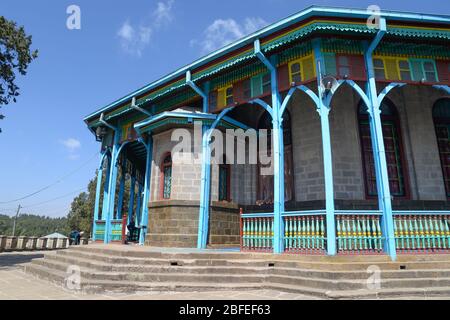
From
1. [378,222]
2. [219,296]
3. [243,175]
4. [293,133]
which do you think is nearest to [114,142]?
[243,175]

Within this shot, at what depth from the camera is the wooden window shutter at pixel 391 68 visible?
777 centimetres

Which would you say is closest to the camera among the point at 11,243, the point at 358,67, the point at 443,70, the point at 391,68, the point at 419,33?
the point at 419,33

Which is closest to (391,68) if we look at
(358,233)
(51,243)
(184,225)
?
(358,233)

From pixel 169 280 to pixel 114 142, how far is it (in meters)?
8.67

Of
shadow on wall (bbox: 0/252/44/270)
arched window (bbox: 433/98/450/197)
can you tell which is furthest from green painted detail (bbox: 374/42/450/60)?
shadow on wall (bbox: 0/252/44/270)

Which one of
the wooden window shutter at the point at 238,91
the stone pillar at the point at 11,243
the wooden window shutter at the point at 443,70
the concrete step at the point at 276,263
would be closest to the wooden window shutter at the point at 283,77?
the wooden window shutter at the point at 238,91

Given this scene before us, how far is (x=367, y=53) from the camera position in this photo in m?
7.61

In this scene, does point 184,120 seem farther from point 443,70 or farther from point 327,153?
point 443,70

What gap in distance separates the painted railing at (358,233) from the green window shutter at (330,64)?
11.1ft

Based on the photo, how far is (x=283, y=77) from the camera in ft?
26.9

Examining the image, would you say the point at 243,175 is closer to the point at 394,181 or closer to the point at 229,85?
the point at 229,85

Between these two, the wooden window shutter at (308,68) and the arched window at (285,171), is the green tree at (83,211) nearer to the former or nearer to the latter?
the arched window at (285,171)

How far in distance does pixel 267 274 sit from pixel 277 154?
114 inches
